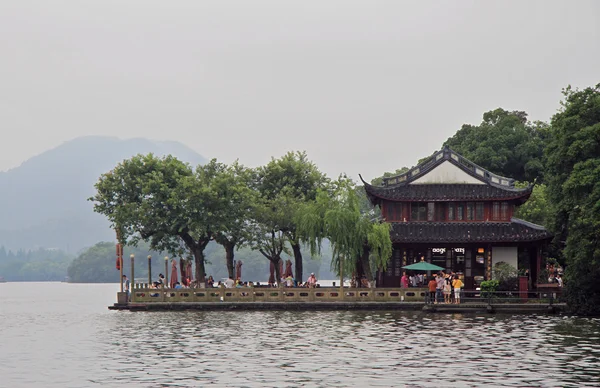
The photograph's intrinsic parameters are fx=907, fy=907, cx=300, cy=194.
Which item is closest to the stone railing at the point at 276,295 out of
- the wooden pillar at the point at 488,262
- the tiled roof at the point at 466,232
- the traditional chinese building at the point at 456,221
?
the tiled roof at the point at 466,232

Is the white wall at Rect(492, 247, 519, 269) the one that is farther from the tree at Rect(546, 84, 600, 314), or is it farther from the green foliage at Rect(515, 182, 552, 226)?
the green foliage at Rect(515, 182, 552, 226)

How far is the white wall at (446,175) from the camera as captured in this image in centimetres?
6297

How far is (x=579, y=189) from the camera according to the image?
47406 millimetres

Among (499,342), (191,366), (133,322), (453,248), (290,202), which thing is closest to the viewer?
(191,366)

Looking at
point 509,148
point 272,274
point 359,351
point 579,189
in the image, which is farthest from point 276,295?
point 509,148

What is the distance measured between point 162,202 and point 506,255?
23.8 meters

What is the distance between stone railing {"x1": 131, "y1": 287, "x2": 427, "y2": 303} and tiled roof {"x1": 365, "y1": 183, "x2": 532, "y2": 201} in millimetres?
9359

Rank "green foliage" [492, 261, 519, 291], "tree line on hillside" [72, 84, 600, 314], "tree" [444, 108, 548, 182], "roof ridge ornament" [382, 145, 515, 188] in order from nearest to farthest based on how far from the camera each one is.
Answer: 1. "tree line on hillside" [72, 84, 600, 314]
2. "green foliage" [492, 261, 519, 291]
3. "roof ridge ornament" [382, 145, 515, 188]
4. "tree" [444, 108, 548, 182]

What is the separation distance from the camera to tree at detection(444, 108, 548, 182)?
Answer: 7612 cm

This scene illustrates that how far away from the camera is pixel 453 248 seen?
201 feet

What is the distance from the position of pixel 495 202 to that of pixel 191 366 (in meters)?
38.2

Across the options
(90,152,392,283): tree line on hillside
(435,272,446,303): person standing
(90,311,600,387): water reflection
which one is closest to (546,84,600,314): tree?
(90,311,600,387): water reflection

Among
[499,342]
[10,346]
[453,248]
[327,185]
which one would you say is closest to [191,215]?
[327,185]

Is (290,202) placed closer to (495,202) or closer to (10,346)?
(495,202)
